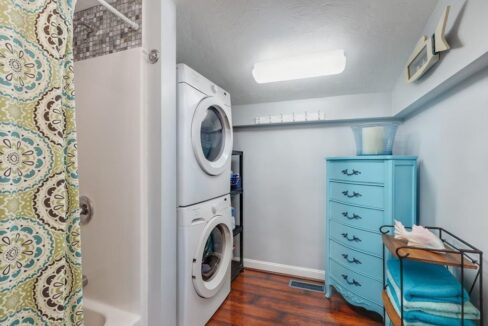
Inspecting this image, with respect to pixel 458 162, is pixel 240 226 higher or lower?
lower

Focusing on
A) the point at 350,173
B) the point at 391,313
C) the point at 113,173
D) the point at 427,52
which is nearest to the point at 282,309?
the point at 391,313

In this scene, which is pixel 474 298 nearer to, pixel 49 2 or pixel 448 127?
pixel 448 127

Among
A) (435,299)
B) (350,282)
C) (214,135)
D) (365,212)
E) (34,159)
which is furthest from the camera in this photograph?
(214,135)

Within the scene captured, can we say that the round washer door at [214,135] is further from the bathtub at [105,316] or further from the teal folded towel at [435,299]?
the teal folded towel at [435,299]

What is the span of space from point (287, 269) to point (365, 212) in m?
1.12

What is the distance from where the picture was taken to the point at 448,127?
1.18 metres

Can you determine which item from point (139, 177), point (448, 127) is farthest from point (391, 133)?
point (139, 177)

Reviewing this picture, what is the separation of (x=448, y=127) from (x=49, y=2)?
5.91 ft

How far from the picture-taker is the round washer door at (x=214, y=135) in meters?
1.47

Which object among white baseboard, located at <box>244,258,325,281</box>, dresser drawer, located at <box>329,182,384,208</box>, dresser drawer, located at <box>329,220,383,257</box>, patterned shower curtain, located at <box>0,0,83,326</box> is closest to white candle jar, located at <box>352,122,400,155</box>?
dresser drawer, located at <box>329,182,384,208</box>

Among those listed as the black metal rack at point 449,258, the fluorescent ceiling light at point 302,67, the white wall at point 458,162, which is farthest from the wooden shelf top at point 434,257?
the fluorescent ceiling light at point 302,67

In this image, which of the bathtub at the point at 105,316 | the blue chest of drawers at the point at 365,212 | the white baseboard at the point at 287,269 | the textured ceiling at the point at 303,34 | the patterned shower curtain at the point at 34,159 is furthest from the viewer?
the white baseboard at the point at 287,269

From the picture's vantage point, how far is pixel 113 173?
1.18 metres

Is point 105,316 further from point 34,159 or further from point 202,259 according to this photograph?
point 34,159
